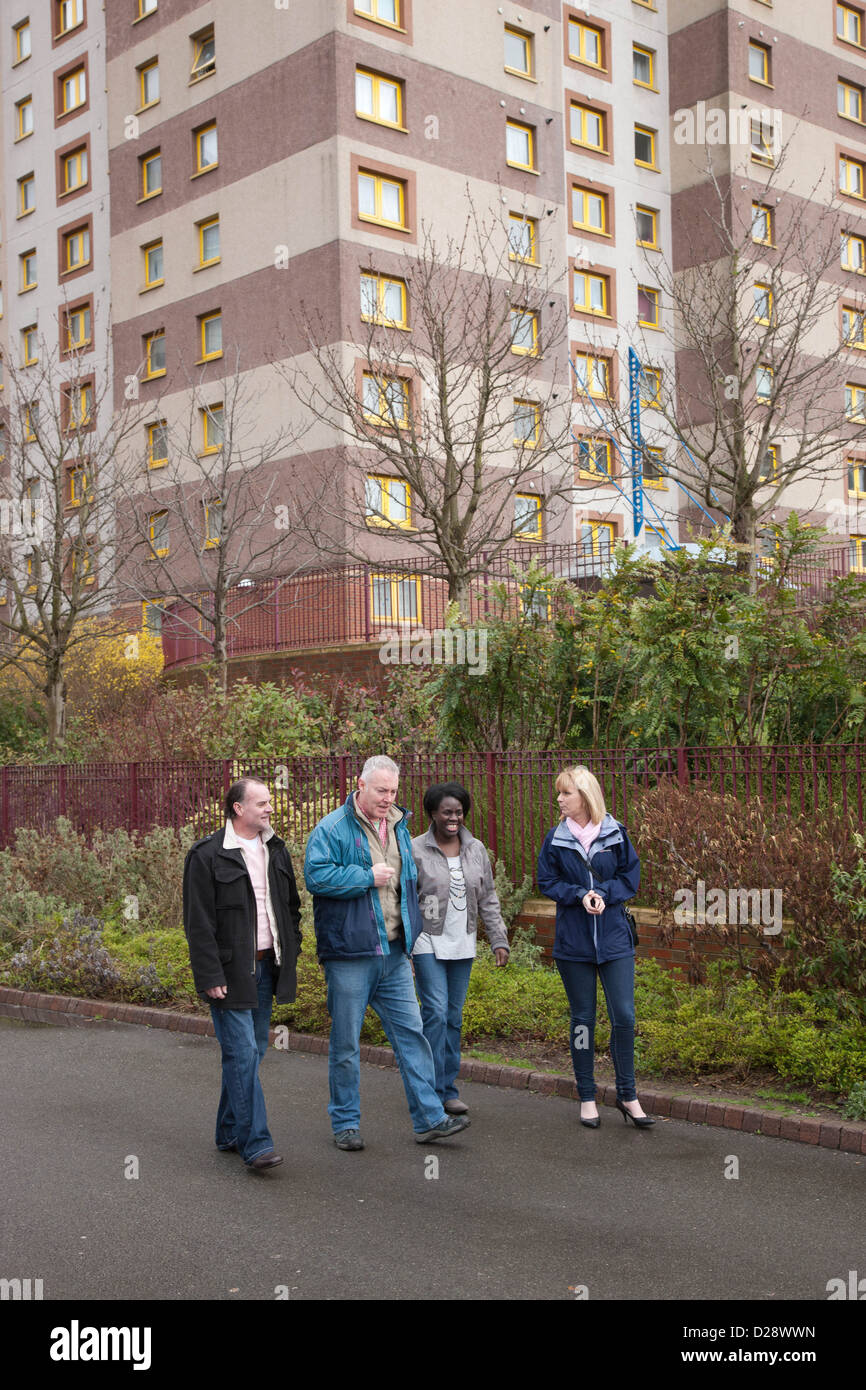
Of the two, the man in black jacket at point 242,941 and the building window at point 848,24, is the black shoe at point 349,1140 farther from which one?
the building window at point 848,24

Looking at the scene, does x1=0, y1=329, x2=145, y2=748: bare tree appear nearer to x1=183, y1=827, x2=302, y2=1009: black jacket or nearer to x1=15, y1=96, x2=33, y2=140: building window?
x1=183, y1=827, x2=302, y2=1009: black jacket

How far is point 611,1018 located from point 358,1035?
4.58 ft

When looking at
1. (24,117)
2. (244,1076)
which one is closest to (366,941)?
(244,1076)

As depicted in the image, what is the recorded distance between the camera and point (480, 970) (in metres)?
10.3

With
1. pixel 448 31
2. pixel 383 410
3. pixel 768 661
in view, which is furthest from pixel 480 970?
pixel 448 31

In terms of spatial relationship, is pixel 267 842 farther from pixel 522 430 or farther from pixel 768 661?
pixel 522 430

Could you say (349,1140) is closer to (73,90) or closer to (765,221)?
(765,221)

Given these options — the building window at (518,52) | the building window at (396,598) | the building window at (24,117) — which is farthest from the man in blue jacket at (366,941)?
the building window at (24,117)

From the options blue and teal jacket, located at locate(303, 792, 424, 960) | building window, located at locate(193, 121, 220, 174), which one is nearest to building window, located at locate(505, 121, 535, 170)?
building window, located at locate(193, 121, 220, 174)

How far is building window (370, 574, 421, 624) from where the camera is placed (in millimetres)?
23031

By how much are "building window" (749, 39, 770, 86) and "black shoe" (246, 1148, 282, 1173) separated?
37769mm

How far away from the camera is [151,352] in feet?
114

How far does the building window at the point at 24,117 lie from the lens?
39.7m

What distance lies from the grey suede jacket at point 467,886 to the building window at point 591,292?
1152 inches
